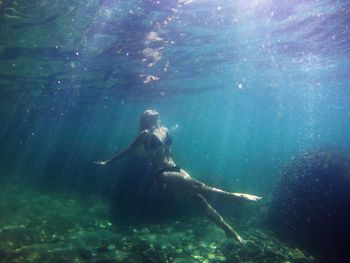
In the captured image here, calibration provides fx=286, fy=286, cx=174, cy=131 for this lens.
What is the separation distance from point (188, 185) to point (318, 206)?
6.99m

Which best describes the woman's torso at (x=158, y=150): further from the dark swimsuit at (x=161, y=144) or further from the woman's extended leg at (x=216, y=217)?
the woman's extended leg at (x=216, y=217)

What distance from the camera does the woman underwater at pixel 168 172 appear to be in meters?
9.10

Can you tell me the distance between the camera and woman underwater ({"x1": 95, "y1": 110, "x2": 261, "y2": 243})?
9102 mm

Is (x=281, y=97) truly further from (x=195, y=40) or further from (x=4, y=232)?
(x=4, y=232)

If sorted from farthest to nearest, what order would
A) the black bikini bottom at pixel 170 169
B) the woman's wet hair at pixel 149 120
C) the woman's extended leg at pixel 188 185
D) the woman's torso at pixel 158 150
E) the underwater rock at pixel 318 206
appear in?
the woman's wet hair at pixel 149 120, the underwater rock at pixel 318 206, the woman's torso at pixel 158 150, the black bikini bottom at pixel 170 169, the woman's extended leg at pixel 188 185

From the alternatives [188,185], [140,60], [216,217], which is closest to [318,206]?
[216,217]

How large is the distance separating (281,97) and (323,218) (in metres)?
40.3

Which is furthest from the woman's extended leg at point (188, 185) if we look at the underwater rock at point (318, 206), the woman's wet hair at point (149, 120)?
the underwater rock at point (318, 206)

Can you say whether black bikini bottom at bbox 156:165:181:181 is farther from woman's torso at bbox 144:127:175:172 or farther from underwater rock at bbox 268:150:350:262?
underwater rock at bbox 268:150:350:262

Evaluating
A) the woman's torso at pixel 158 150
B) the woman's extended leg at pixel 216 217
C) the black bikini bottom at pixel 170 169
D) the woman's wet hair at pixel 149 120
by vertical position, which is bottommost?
the woman's extended leg at pixel 216 217

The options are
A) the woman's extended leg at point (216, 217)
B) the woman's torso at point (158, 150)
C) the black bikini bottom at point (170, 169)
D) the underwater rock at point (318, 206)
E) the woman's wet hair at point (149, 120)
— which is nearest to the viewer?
the woman's extended leg at point (216, 217)

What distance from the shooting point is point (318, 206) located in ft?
42.6

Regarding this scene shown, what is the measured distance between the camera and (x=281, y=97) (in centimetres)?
4978

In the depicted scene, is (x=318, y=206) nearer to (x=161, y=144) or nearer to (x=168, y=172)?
(x=168, y=172)
